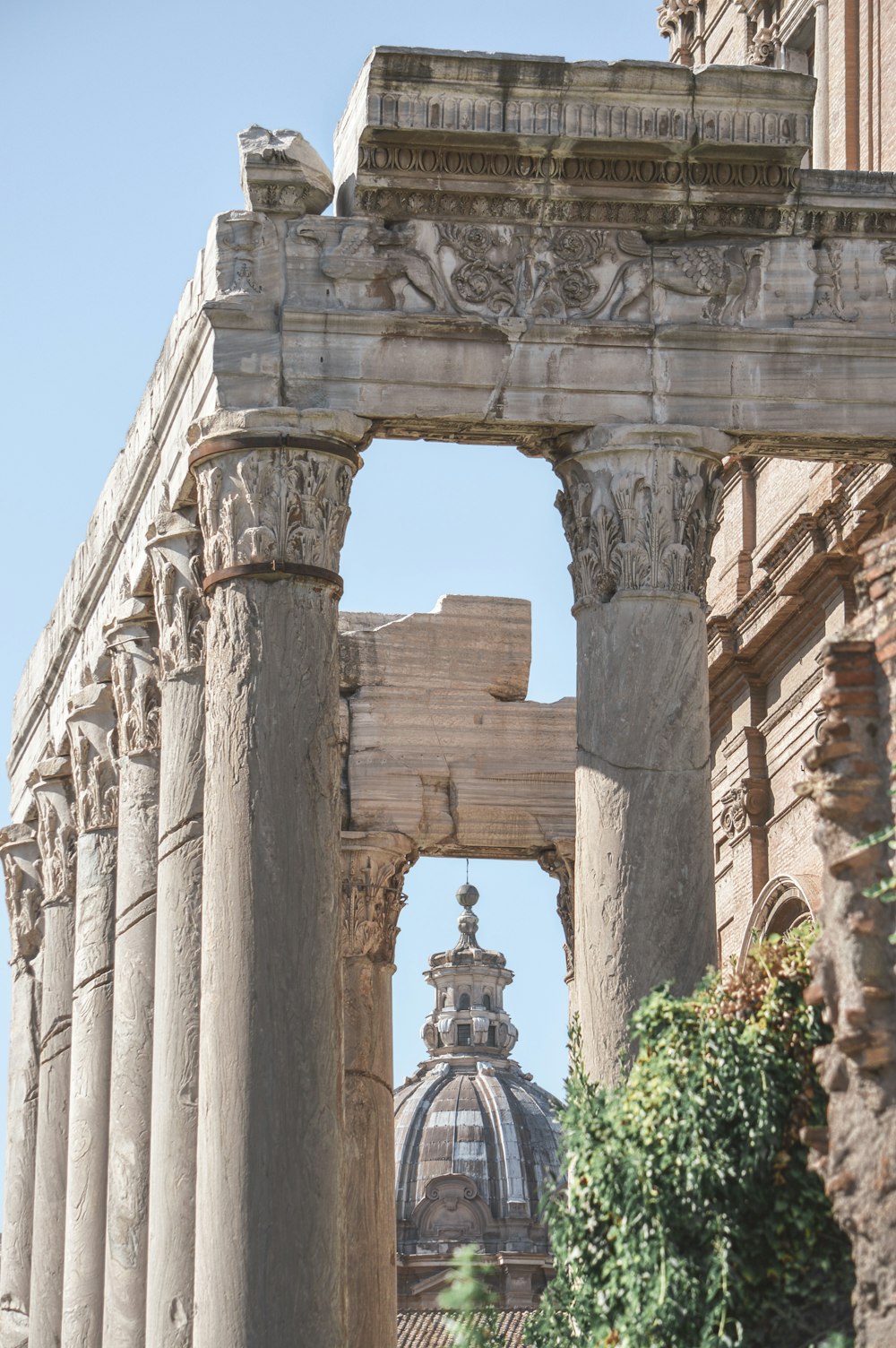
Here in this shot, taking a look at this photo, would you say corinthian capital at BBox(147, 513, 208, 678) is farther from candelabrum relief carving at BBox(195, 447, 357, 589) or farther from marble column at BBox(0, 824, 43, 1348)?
marble column at BBox(0, 824, 43, 1348)

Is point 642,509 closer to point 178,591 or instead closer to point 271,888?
point 271,888

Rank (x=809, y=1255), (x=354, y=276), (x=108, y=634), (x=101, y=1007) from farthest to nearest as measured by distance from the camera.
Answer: (x=101, y=1007), (x=108, y=634), (x=354, y=276), (x=809, y=1255)

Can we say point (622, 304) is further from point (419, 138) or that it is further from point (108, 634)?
point (108, 634)

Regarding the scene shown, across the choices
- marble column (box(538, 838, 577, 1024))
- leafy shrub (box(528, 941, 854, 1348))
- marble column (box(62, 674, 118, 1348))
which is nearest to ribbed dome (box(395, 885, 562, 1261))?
marble column (box(538, 838, 577, 1024))

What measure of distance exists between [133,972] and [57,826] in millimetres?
5501

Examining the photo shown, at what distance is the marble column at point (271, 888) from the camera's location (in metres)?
19.6

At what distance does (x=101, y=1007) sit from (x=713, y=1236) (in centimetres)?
1257

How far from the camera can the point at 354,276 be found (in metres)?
21.8

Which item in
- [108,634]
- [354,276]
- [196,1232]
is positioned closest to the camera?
[196,1232]

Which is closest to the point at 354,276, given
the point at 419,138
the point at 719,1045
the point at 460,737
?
the point at 419,138

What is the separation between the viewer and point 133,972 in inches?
1004

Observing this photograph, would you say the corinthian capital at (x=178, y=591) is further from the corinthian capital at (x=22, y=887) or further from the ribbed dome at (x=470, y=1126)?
the ribbed dome at (x=470, y=1126)

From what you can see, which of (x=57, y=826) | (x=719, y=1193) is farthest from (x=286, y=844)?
(x=57, y=826)

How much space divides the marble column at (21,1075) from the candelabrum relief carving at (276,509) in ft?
39.5
